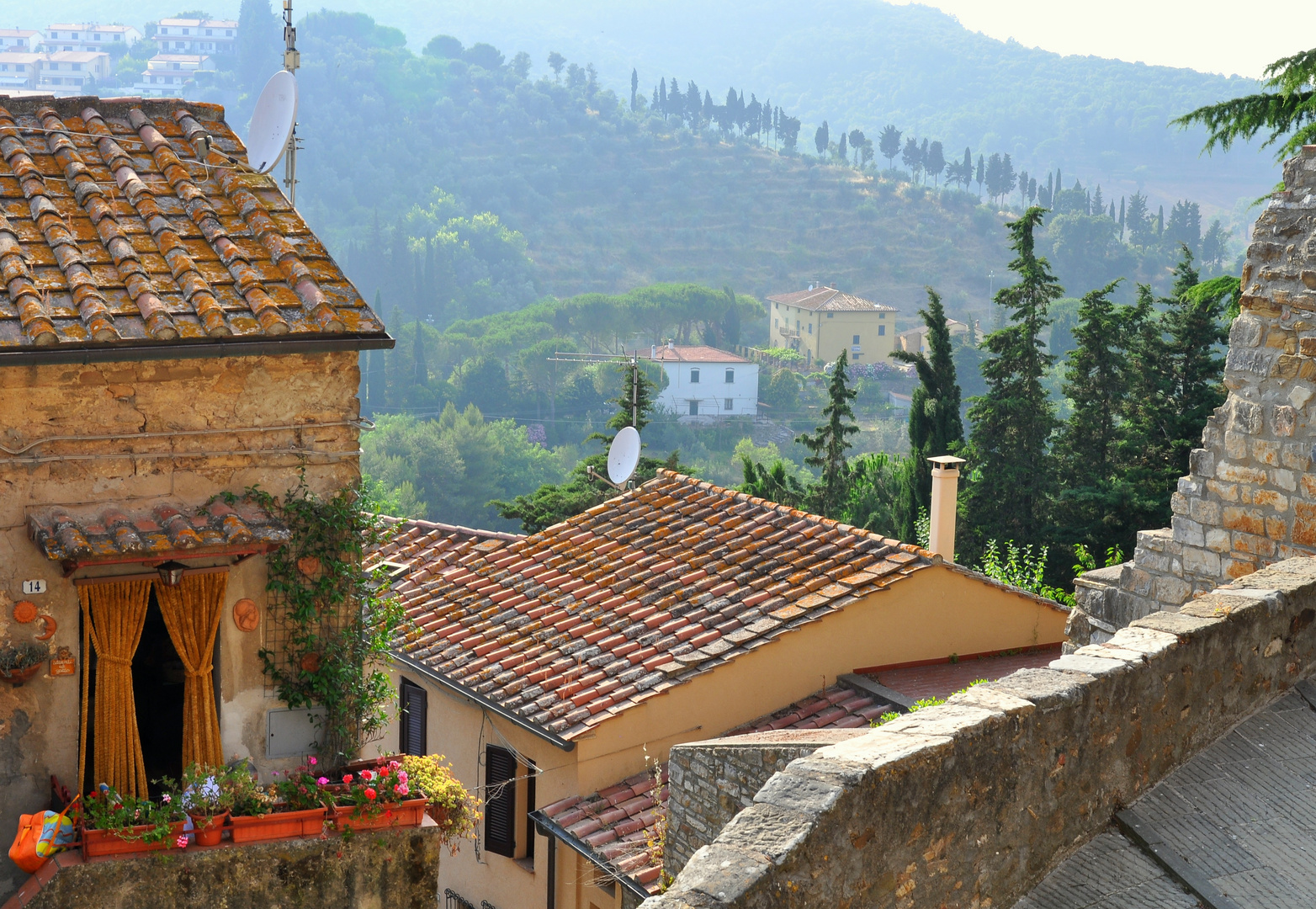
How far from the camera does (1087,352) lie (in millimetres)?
30141

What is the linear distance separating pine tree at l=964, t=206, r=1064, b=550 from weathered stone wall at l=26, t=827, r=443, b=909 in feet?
77.5

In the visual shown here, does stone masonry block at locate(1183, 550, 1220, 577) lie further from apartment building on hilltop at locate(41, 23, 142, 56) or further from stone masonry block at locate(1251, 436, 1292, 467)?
apartment building on hilltop at locate(41, 23, 142, 56)

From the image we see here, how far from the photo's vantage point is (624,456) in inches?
598

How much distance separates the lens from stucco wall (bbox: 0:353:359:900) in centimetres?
581

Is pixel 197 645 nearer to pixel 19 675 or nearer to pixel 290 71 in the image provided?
pixel 19 675

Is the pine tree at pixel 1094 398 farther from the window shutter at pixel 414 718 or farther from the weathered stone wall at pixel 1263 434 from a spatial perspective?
the weathered stone wall at pixel 1263 434

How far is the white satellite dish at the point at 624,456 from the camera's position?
49.0 feet

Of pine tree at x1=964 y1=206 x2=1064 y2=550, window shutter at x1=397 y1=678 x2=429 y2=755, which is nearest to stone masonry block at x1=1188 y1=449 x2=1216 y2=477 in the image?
window shutter at x1=397 y1=678 x2=429 y2=755

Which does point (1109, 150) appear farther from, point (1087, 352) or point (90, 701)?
point (90, 701)

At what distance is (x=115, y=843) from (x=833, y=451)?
29.7 m

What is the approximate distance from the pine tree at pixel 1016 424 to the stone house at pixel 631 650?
1858cm

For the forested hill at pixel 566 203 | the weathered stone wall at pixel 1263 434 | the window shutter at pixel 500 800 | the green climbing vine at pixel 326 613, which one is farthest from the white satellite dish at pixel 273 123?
the forested hill at pixel 566 203

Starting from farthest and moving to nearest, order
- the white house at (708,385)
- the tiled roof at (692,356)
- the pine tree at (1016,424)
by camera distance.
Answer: the white house at (708,385) → the tiled roof at (692,356) → the pine tree at (1016,424)

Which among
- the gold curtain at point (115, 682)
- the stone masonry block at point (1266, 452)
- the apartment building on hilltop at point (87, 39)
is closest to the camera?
the stone masonry block at point (1266, 452)
